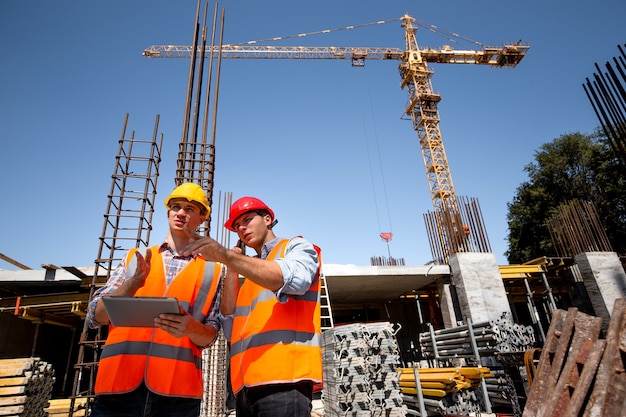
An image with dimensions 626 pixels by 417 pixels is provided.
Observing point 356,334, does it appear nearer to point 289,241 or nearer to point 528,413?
point 528,413

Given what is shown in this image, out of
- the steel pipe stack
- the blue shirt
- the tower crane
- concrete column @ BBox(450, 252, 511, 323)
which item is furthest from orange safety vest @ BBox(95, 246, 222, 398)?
the tower crane

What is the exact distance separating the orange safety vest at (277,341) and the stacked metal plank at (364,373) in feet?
14.3

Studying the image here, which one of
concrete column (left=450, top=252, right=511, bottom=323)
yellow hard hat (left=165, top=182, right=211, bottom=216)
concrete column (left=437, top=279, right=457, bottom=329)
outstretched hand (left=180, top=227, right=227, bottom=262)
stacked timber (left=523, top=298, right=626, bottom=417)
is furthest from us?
concrete column (left=437, top=279, right=457, bottom=329)

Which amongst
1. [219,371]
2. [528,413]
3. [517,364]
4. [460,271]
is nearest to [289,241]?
[528,413]

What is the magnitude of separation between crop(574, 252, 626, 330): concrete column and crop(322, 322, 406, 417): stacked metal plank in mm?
9347

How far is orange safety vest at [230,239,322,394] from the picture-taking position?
1.77 metres

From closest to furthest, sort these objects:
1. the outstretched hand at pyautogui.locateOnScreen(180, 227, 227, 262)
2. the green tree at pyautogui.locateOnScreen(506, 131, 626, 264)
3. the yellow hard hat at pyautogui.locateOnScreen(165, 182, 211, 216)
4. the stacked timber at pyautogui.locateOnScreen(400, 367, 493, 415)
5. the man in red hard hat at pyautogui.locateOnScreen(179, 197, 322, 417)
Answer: the outstretched hand at pyautogui.locateOnScreen(180, 227, 227, 262) < the man in red hard hat at pyautogui.locateOnScreen(179, 197, 322, 417) < the yellow hard hat at pyautogui.locateOnScreen(165, 182, 211, 216) < the stacked timber at pyautogui.locateOnScreen(400, 367, 493, 415) < the green tree at pyautogui.locateOnScreen(506, 131, 626, 264)

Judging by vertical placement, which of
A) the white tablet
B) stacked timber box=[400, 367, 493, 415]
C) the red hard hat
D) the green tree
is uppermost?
the green tree

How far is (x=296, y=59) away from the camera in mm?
39406

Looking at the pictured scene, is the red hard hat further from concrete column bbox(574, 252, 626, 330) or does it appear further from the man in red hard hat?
concrete column bbox(574, 252, 626, 330)

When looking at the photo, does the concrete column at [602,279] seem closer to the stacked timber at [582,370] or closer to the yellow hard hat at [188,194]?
the stacked timber at [582,370]

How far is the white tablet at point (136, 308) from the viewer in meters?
1.59

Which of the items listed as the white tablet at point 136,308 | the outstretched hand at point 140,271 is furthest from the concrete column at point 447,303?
the white tablet at point 136,308

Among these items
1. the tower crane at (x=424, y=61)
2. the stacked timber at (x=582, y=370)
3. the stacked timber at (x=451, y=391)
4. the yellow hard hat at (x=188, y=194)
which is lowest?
the stacked timber at (x=451, y=391)
